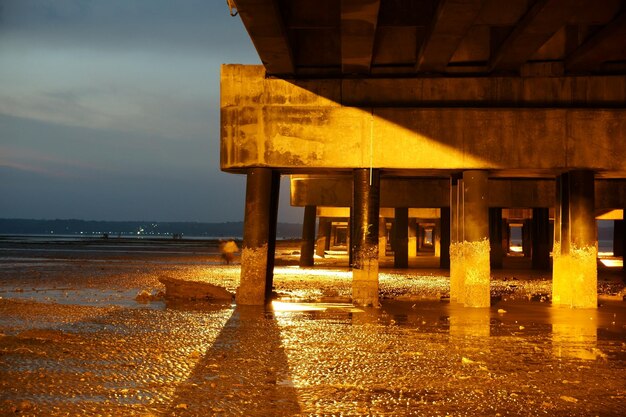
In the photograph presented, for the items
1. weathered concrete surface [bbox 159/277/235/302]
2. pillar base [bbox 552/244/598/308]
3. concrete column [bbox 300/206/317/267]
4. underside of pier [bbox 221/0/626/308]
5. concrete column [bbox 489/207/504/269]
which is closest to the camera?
underside of pier [bbox 221/0/626/308]

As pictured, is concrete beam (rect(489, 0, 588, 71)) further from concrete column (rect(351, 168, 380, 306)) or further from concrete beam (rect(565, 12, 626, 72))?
concrete column (rect(351, 168, 380, 306))

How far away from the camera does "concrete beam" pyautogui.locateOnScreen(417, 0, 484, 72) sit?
1105 cm

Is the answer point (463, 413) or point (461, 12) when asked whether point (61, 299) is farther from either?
point (463, 413)

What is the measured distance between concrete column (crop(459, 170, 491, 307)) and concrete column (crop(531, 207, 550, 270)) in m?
19.0

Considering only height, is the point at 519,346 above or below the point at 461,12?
below

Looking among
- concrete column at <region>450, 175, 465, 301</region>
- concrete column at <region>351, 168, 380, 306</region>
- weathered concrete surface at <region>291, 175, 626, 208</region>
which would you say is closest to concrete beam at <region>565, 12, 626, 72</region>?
concrete column at <region>450, 175, 465, 301</region>

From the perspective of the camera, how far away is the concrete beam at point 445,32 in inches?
435

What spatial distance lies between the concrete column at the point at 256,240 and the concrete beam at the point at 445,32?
13.5 feet

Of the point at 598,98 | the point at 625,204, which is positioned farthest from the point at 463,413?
the point at 625,204

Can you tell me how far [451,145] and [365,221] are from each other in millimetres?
2414

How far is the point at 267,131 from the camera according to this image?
15133 millimetres

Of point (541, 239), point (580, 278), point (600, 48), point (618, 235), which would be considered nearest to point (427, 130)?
point (600, 48)

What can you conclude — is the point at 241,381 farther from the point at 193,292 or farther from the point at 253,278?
the point at 193,292

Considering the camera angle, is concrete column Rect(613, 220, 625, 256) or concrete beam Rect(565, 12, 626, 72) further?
concrete column Rect(613, 220, 625, 256)
